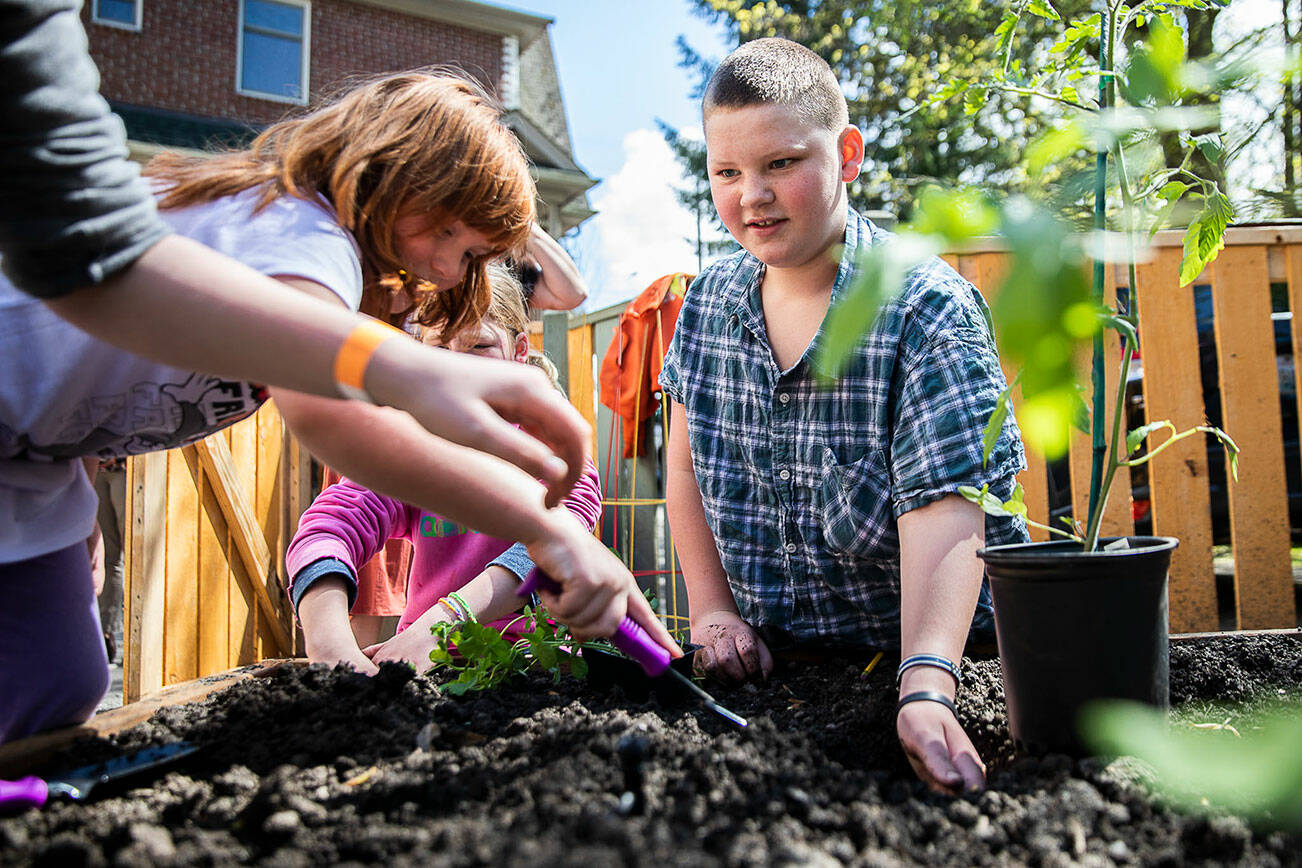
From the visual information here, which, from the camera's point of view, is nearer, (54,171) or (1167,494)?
(54,171)

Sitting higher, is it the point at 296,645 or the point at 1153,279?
the point at 1153,279

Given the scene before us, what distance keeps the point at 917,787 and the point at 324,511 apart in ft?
4.91

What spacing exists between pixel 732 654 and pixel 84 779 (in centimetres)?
107

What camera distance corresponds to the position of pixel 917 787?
954 millimetres

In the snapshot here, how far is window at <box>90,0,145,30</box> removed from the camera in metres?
11.7

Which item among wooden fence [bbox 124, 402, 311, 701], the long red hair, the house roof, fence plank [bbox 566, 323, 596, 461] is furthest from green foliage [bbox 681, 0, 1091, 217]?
the long red hair

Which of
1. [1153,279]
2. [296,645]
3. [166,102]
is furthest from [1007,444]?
[166,102]

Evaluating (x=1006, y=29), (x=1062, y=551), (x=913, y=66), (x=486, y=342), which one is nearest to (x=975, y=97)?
(x=1006, y=29)

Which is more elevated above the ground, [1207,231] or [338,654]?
[1207,231]

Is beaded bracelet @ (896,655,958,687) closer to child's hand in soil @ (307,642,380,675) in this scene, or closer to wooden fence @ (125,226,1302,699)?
child's hand in soil @ (307,642,380,675)

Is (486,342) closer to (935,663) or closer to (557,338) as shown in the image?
(935,663)

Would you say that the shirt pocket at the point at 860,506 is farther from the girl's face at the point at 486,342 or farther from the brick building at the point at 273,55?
the brick building at the point at 273,55

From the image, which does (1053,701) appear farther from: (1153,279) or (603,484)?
(603,484)

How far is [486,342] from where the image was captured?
231 cm
